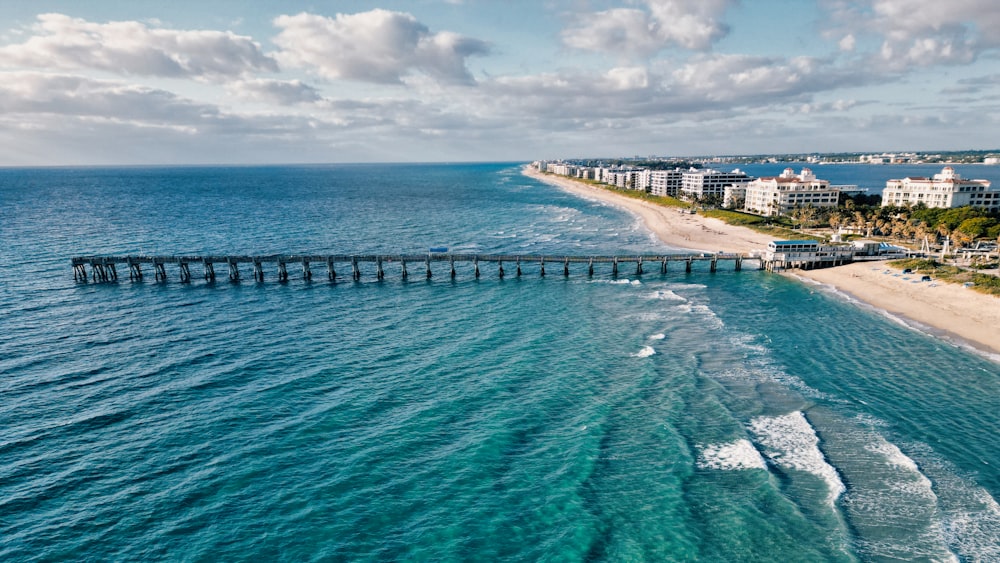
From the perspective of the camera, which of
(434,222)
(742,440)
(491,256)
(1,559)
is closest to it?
(1,559)

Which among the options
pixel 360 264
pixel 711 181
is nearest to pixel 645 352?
pixel 360 264

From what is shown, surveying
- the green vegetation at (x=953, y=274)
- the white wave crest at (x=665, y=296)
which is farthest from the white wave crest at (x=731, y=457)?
the green vegetation at (x=953, y=274)

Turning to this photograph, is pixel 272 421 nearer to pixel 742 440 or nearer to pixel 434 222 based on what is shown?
pixel 742 440

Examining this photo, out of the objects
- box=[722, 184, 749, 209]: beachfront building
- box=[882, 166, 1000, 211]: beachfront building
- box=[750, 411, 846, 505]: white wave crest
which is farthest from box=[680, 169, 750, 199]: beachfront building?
box=[750, 411, 846, 505]: white wave crest

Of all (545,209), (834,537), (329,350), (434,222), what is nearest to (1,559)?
(329,350)

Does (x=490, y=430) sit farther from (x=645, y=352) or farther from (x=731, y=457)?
(x=645, y=352)

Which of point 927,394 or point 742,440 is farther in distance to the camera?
point 927,394
